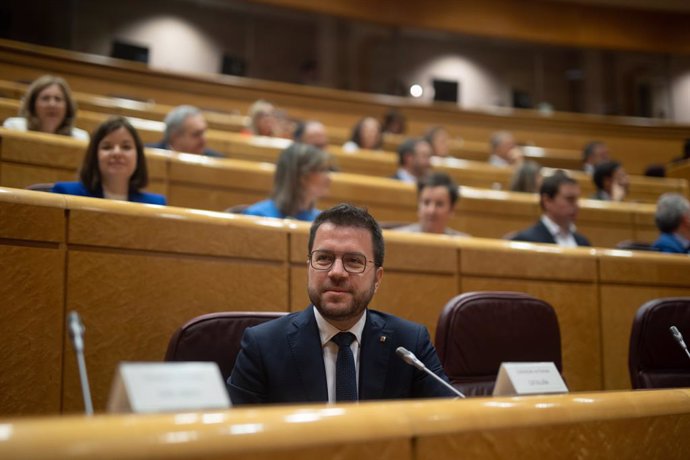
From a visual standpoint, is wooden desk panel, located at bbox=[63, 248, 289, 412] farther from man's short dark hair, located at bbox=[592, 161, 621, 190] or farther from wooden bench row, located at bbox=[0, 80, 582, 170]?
man's short dark hair, located at bbox=[592, 161, 621, 190]

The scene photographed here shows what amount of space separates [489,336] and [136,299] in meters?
0.70

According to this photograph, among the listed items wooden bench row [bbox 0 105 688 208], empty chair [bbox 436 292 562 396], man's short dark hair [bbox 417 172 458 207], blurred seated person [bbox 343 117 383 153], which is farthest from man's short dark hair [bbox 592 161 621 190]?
empty chair [bbox 436 292 562 396]

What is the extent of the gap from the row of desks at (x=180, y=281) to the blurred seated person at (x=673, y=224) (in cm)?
49

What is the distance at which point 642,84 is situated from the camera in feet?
22.4

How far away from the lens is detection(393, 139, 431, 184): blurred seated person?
3426 millimetres

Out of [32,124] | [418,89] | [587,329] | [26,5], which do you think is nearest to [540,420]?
[587,329]

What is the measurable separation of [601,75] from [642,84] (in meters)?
0.40

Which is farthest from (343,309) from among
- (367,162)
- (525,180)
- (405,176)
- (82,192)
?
(367,162)

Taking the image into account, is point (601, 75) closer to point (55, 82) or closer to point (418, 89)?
point (418, 89)

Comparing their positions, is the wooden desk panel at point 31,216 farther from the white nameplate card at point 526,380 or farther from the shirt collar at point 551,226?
the shirt collar at point 551,226

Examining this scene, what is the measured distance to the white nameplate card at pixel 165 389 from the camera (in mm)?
575

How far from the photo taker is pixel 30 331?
1.29m

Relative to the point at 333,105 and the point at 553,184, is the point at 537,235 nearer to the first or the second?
the point at 553,184

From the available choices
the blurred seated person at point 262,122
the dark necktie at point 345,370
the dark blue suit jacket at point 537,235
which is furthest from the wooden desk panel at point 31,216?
the blurred seated person at point 262,122
